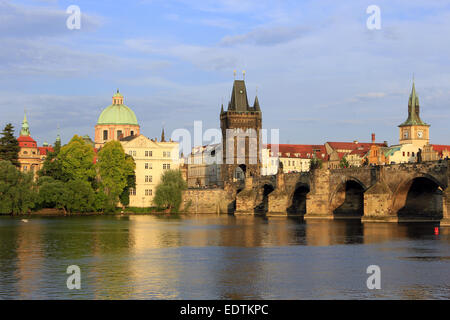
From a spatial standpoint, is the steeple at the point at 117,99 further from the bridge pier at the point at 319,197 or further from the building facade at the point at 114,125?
the bridge pier at the point at 319,197

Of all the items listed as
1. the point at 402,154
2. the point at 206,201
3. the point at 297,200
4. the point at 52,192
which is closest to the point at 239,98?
the point at 206,201

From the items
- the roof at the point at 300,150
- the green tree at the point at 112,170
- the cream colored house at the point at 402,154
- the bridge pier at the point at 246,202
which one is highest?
the roof at the point at 300,150

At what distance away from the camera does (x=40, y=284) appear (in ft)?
97.8

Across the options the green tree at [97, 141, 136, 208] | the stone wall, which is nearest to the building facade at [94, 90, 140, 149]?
the stone wall

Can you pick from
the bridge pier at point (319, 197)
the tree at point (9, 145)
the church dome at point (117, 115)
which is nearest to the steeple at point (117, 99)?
the church dome at point (117, 115)

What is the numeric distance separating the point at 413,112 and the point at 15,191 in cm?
10856

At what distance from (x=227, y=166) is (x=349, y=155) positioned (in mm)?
35644

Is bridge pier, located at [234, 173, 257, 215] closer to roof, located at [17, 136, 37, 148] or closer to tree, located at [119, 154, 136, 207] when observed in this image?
tree, located at [119, 154, 136, 207]

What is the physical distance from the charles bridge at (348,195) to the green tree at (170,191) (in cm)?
272

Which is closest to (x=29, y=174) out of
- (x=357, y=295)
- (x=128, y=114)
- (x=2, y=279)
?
(x=128, y=114)

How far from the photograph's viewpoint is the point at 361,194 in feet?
283

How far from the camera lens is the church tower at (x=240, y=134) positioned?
140 metres

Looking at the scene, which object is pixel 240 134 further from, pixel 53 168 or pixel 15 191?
pixel 15 191

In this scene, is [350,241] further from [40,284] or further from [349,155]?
[349,155]
